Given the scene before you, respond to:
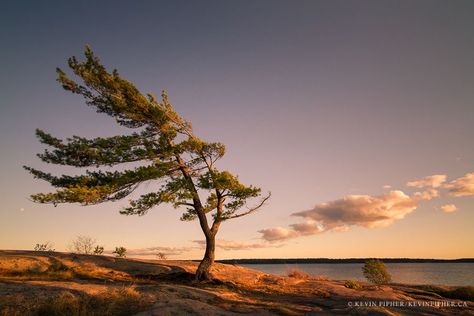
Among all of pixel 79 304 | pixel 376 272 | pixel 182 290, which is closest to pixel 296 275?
pixel 182 290

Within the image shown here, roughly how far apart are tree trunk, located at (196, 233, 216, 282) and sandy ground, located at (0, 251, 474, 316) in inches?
29.0

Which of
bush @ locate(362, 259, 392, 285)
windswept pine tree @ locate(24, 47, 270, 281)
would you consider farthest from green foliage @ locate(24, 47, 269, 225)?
bush @ locate(362, 259, 392, 285)

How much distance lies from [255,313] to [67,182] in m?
14.0

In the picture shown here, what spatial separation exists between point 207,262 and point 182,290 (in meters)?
6.86

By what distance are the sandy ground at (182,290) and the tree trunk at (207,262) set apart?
0.74 m

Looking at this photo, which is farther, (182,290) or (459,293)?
(459,293)

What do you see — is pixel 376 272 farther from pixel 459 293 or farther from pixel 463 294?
pixel 463 294

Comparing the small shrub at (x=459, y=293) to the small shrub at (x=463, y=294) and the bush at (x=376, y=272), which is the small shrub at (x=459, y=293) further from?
the bush at (x=376, y=272)

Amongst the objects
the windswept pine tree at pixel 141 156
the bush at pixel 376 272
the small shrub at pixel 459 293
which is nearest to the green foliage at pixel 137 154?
the windswept pine tree at pixel 141 156

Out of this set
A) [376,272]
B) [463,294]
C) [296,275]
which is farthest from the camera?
[376,272]

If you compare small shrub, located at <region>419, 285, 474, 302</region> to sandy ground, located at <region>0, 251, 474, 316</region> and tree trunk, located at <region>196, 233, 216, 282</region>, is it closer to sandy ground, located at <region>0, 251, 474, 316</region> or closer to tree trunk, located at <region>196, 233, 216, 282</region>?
sandy ground, located at <region>0, 251, 474, 316</region>

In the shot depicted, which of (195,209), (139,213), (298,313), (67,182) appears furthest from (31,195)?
(298,313)

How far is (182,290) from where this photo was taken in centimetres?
1432

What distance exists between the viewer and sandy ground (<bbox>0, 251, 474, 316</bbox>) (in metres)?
10.7
